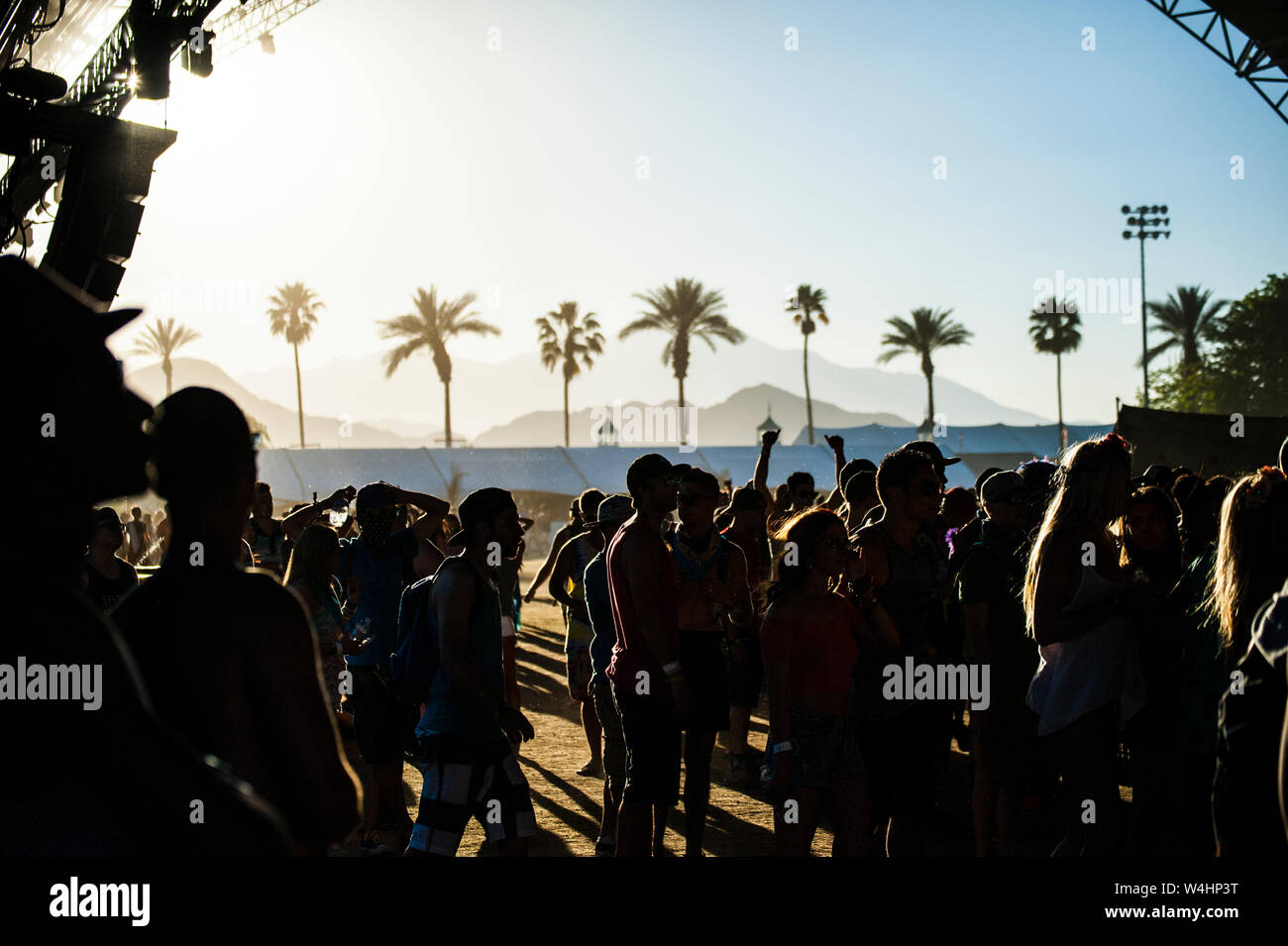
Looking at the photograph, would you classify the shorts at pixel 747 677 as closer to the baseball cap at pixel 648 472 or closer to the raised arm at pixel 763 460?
the raised arm at pixel 763 460

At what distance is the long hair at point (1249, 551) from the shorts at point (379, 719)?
14.0ft

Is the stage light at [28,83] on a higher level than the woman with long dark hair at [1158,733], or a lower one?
higher

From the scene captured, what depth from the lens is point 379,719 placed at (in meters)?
6.37

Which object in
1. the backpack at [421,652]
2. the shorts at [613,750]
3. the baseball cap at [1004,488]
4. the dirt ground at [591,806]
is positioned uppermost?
the baseball cap at [1004,488]

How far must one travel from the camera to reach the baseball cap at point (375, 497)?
6.68 m

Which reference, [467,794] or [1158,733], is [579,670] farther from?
[1158,733]

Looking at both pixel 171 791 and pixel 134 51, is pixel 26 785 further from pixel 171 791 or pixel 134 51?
pixel 134 51

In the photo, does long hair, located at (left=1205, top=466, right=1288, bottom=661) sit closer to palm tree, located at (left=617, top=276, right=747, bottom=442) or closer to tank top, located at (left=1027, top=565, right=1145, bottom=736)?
tank top, located at (left=1027, top=565, right=1145, bottom=736)

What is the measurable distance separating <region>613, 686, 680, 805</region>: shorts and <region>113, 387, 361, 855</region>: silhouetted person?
3494 mm

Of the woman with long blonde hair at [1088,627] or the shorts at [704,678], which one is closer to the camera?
the woman with long blonde hair at [1088,627]

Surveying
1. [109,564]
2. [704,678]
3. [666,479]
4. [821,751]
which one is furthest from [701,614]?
[109,564]
